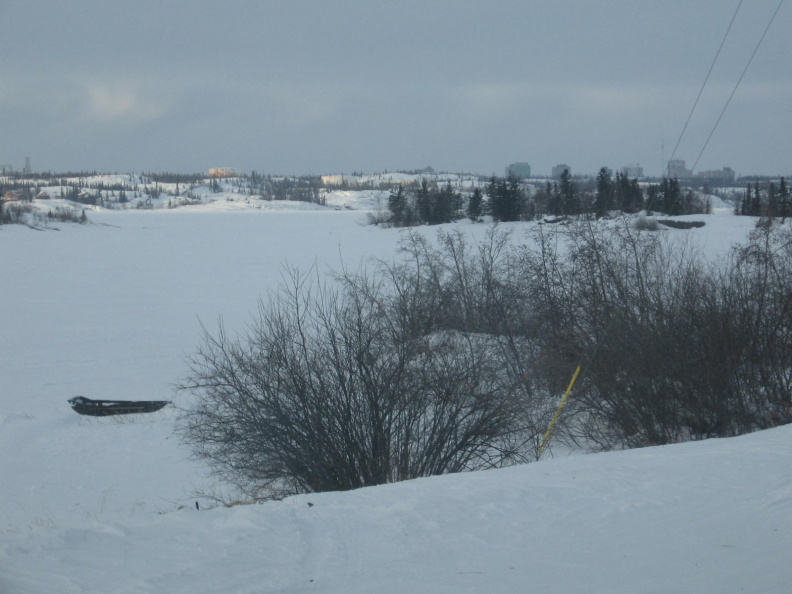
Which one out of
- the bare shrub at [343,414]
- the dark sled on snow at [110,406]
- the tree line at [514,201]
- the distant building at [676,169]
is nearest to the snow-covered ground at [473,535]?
the bare shrub at [343,414]

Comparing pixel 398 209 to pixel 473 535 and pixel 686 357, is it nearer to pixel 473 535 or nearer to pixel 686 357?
pixel 686 357

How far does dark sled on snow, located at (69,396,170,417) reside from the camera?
19.2 metres

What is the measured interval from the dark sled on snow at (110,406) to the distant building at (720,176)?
213 feet

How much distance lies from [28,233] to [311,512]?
86.9 metres

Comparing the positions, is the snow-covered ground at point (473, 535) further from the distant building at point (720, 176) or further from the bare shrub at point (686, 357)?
the distant building at point (720, 176)

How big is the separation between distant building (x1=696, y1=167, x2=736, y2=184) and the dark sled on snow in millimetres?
64851

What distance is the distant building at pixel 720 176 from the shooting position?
67812 millimetres

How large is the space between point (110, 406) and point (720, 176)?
239 feet

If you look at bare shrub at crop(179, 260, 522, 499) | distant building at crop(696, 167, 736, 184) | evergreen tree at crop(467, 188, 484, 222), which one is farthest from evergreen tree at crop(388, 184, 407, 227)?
bare shrub at crop(179, 260, 522, 499)

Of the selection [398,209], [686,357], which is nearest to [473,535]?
[686,357]

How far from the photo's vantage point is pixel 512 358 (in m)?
18.6

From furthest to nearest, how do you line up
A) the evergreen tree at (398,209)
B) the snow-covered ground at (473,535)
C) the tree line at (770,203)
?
the evergreen tree at (398,209)
the tree line at (770,203)
the snow-covered ground at (473,535)

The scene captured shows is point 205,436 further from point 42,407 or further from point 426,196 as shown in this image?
point 426,196

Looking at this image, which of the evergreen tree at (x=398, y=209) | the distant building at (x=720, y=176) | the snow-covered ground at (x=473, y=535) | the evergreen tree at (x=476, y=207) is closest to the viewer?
the snow-covered ground at (x=473, y=535)
